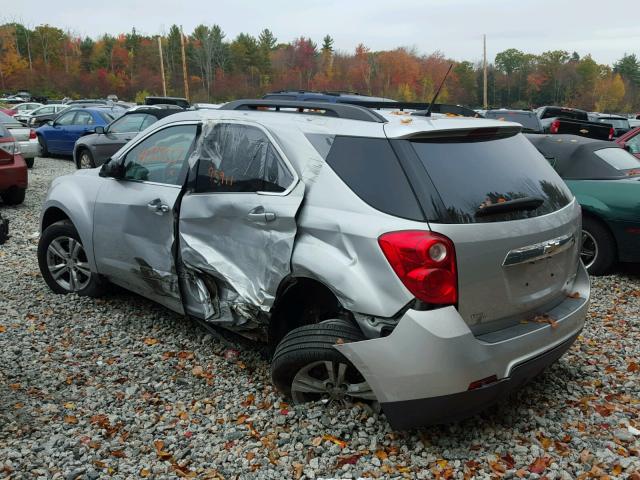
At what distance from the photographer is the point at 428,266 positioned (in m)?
2.82

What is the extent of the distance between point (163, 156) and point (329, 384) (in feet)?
7.16

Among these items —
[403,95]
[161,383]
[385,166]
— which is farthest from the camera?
[403,95]

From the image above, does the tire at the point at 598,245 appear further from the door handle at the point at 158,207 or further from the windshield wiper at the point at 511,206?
the door handle at the point at 158,207

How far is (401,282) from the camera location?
285cm

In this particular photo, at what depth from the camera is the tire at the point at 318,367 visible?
10.3ft

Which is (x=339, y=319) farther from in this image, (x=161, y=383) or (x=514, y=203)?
(x=161, y=383)

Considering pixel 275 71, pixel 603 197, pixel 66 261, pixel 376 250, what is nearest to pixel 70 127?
pixel 66 261

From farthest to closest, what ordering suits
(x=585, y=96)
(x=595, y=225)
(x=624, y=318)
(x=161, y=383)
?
(x=585, y=96)
(x=595, y=225)
(x=624, y=318)
(x=161, y=383)

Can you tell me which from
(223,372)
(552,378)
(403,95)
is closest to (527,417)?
(552,378)

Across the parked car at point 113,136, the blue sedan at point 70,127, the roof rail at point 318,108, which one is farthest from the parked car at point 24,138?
the roof rail at point 318,108

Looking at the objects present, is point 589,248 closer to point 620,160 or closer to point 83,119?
point 620,160

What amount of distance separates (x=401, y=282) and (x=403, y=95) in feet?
266

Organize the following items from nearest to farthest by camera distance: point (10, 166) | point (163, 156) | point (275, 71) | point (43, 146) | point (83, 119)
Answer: point (163, 156) < point (10, 166) < point (83, 119) < point (43, 146) < point (275, 71)

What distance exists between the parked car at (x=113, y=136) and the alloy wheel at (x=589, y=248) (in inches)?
373
